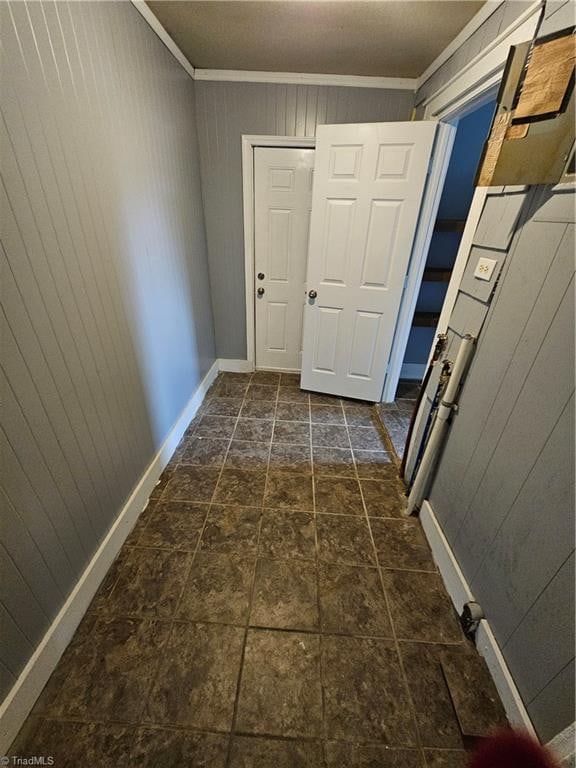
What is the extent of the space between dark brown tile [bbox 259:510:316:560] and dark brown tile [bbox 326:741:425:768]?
1.95ft

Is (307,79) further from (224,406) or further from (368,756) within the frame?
(368,756)

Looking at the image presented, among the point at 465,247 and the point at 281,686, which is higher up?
the point at 465,247

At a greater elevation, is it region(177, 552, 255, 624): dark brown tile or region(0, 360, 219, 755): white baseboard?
region(0, 360, 219, 755): white baseboard

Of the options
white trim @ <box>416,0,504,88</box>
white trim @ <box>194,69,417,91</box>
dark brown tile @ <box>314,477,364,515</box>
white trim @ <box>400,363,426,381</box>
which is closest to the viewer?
white trim @ <box>416,0,504,88</box>

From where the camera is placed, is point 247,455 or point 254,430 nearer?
point 247,455

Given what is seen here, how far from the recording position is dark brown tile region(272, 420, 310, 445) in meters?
2.22

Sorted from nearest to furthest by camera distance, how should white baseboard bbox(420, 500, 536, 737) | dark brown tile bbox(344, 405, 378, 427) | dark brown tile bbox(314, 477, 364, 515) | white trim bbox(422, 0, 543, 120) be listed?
1. white baseboard bbox(420, 500, 536, 737)
2. white trim bbox(422, 0, 543, 120)
3. dark brown tile bbox(314, 477, 364, 515)
4. dark brown tile bbox(344, 405, 378, 427)

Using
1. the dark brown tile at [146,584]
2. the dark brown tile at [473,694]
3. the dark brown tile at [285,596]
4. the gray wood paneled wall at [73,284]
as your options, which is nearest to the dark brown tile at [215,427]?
the gray wood paneled wall at [73,284]

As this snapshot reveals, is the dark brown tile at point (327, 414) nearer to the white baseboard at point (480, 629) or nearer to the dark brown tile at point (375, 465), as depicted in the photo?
the dark brown tile at point (375, 465)

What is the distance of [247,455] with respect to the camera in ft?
6.75

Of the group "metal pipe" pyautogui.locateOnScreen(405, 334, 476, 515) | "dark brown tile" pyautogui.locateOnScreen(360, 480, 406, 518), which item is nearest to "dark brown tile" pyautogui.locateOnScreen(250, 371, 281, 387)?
"dark brown tile" pyautogui.locateOnScreen(360, 480, 406, 518)

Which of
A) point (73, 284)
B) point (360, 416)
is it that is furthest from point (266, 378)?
point (73, 284)

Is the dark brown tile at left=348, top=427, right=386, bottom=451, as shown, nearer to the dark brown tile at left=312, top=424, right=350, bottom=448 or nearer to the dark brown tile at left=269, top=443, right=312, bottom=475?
the dark brown tile at left=312, top=424, right=350, bottom=448

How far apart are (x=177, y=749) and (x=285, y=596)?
53 centimetres
